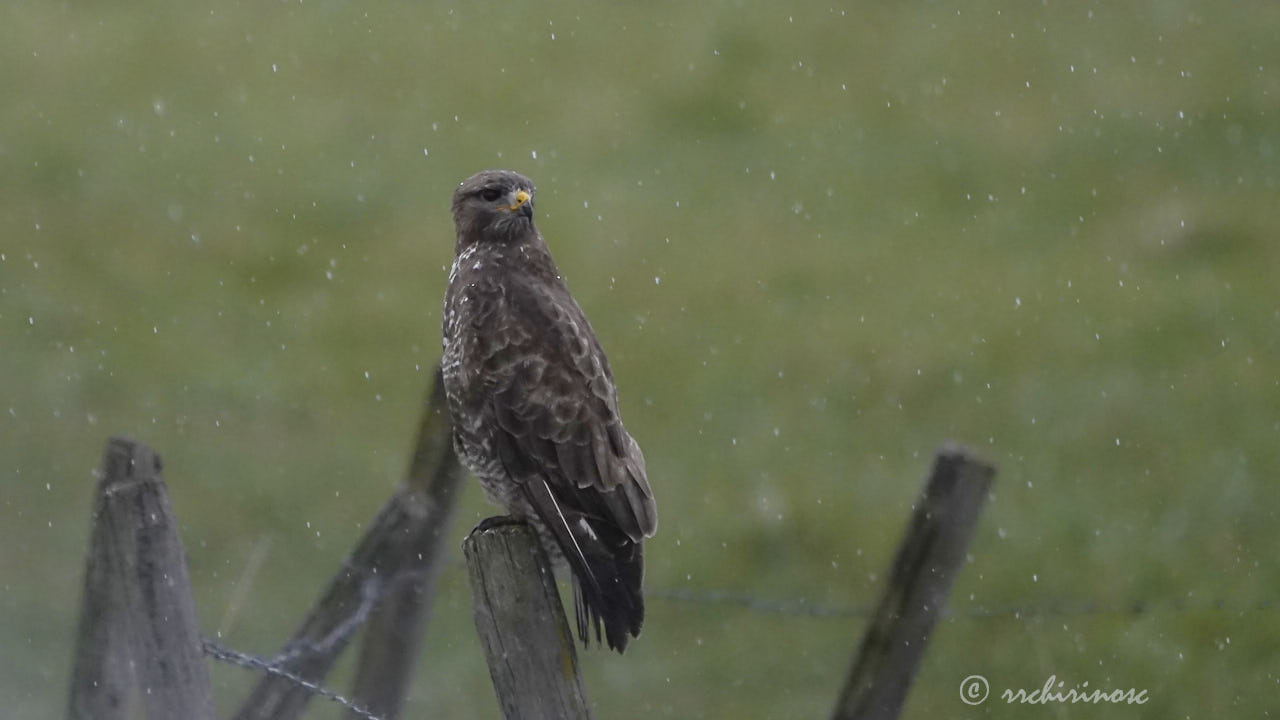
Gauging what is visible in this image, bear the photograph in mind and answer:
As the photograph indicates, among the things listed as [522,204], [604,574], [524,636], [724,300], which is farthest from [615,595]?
[724,300]

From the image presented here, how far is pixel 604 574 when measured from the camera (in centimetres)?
341

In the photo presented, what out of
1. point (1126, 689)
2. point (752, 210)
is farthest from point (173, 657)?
point (752, 210)

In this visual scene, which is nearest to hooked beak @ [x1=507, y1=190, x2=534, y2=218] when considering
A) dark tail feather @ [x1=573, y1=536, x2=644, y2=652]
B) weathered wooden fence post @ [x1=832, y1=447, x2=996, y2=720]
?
dark tail feather @ [x1=573, y1=536, x2=644, y2=652]

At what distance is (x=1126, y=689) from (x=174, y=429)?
6356 mm

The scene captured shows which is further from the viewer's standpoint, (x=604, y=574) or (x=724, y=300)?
(x=724, y=300)

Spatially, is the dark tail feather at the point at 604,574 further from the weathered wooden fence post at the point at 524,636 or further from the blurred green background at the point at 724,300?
the blurred green background at the point at 724,300

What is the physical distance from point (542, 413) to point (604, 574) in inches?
18.3

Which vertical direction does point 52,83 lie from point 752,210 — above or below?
above

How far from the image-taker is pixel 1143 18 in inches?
592

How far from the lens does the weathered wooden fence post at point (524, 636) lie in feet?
9.96

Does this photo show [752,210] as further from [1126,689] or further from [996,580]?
[1126,689]

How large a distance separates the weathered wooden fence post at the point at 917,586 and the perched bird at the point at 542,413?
81 cm

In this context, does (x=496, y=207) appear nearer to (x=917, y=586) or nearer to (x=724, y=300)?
(x=917, y=586)

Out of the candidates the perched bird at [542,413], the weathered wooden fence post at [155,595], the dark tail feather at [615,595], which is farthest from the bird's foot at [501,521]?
the weathered wooden fence post at [155,595]
